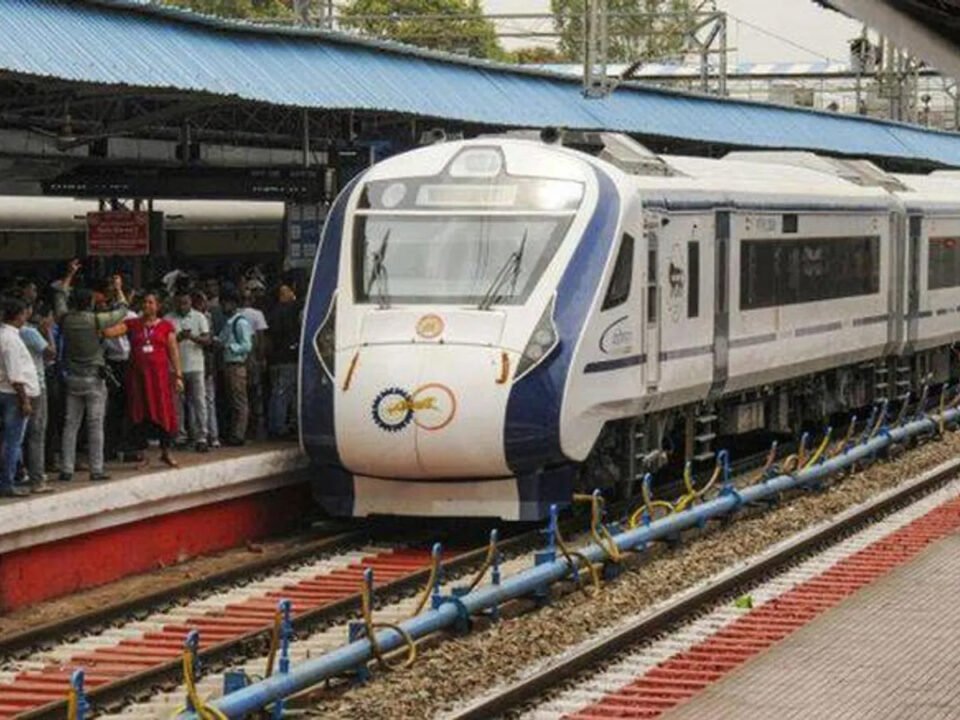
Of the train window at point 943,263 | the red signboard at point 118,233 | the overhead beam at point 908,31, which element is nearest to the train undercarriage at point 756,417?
the train window at point 943,263

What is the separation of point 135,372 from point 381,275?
2108mm

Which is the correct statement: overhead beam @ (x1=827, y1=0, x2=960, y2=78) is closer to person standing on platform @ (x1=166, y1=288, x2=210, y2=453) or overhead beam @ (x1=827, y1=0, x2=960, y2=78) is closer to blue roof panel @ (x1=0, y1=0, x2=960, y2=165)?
blue roof panel @ (x1=0, y1=0, x2=960, y2=165)

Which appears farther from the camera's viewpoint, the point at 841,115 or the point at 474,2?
the point at 474,2

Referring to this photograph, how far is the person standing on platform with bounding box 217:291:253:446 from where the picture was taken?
1941 cm

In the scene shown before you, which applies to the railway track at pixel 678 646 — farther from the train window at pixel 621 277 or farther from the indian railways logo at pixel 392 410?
the indian railways logo at pixel 392 410

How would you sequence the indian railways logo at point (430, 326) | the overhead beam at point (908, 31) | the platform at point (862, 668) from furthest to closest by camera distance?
the indian railways logo at point (430, 326)
the platform at point (862, 668)
the overhead beam at point (908, 31)

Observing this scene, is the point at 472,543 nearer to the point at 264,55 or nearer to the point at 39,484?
the point at 39,484

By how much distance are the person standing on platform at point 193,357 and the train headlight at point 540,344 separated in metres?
3.25

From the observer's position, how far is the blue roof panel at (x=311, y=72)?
54.8 ft

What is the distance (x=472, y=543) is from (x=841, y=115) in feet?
74.2

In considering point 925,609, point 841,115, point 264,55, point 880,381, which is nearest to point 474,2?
point 841,115

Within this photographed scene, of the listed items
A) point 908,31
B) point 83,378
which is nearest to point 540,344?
point 83,378

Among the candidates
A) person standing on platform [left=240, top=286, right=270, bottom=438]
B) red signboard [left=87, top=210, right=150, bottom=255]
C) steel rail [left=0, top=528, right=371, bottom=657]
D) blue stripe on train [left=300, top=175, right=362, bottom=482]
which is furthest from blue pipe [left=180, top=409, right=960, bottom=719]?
red signboard [left=87, top=210, right=150, bottom=255]

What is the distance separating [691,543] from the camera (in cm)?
1816
